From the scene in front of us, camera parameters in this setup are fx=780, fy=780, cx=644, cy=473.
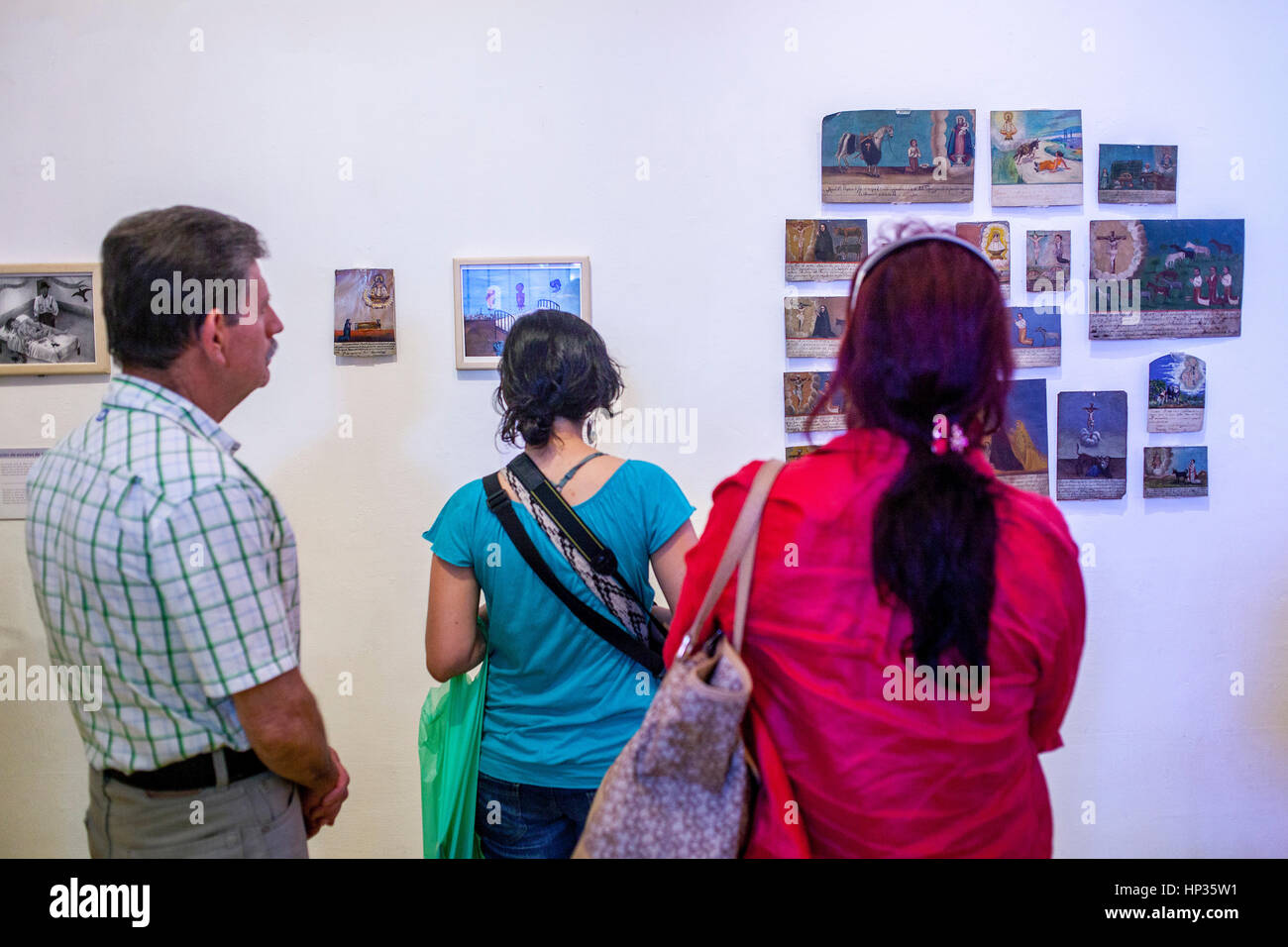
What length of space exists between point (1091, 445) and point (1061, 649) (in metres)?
1.40

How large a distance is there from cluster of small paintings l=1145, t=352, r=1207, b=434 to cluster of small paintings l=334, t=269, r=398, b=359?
2.12 metres

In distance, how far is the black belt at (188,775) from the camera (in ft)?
3.81

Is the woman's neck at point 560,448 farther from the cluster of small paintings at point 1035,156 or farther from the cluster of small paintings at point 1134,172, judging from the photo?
the cluster of small paintings at point 1134,172

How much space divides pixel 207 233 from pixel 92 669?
2.25 feet

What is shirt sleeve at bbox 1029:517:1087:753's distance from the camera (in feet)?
3.25

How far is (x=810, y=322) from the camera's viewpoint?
2.14 m

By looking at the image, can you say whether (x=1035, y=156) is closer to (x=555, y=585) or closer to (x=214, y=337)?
(x=555, y=585)

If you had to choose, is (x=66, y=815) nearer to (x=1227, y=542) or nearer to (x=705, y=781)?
(x=705, y=781)

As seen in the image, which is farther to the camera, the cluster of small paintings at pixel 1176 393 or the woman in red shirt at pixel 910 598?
the cluster of small paintings at pixel 1176 393

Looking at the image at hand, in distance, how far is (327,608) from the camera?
2.17 meters

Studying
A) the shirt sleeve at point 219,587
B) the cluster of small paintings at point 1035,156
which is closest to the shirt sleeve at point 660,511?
Answer: the shirt sleeve at point 219,587

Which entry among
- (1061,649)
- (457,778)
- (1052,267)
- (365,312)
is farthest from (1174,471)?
(365,312)

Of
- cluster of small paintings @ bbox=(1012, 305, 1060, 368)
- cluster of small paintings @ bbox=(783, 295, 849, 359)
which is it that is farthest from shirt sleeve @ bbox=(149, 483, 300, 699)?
cluster of small paintings @ bbox=(1012, 305, 1060, 368)
